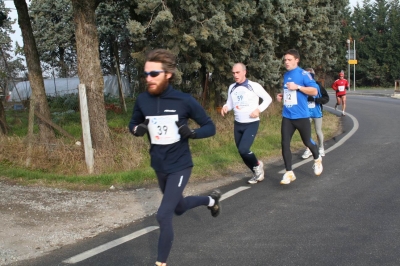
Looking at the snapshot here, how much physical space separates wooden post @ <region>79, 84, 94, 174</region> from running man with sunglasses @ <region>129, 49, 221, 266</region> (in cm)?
460

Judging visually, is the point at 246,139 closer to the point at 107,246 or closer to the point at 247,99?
the point at 247,99

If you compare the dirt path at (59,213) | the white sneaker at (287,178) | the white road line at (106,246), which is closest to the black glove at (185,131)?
the white road line at (106,246)

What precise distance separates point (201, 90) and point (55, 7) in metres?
19.0

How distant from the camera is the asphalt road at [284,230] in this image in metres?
4.67

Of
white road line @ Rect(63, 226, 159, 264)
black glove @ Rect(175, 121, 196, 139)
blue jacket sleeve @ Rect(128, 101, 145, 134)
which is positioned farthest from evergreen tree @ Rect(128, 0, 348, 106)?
black glove @ Rect(175, 121, 196, 139)

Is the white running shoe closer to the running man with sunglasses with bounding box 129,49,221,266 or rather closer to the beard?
the running man with sunglasses with bounding box 129,49,221,266

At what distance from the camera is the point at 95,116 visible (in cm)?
977

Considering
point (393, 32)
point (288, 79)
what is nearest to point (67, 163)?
point (288, 79)

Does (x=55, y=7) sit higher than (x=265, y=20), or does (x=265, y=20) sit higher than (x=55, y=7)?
(x=55, y=7)

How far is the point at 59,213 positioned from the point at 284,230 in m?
3.08

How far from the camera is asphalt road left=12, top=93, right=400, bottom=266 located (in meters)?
4.67

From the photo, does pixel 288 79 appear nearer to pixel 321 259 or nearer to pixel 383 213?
pixel 383 213

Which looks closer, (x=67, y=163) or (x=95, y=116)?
(x=67, y=163)

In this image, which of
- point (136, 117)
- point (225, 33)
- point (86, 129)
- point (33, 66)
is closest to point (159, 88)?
point (136, 117)
